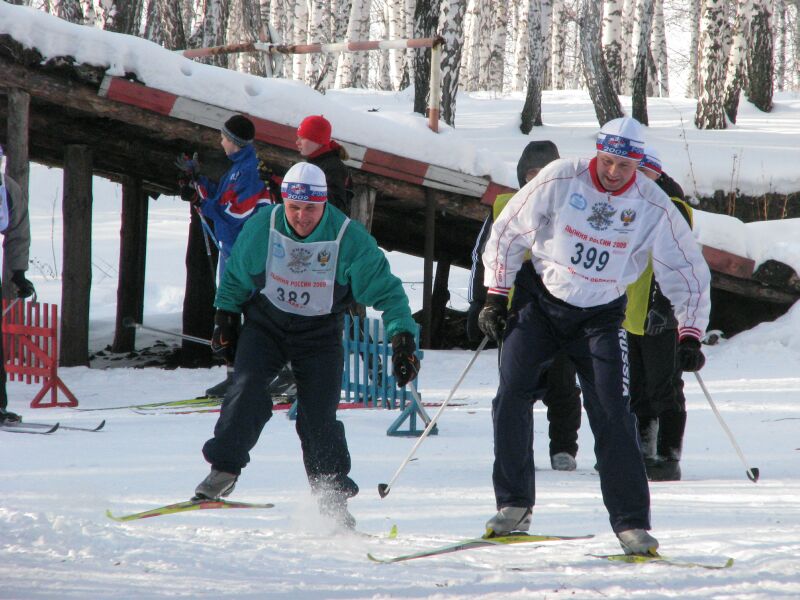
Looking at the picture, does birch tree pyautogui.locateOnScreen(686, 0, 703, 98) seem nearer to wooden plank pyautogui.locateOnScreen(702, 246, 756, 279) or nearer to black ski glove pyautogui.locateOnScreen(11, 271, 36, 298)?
wooden plank pyautogui.locateOnScreen(702, 246, 756, 279)

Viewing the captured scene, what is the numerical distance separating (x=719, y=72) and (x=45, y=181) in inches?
679

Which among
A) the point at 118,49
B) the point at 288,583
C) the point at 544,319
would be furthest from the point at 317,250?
the point at 118,49

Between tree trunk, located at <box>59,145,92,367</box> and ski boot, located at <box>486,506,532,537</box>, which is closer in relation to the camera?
ski boot, located at <box>486,506,532,537</box>

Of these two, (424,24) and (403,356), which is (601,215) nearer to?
(403,356)

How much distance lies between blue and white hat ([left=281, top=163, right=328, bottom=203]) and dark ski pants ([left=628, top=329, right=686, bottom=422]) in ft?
6.41

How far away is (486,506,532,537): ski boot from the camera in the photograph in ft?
13.0

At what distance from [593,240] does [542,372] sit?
0.58 m

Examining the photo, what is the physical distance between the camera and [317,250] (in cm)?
433

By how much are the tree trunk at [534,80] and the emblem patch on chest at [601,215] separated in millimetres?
14135

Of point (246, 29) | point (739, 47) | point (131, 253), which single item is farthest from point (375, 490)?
point (246, 29)

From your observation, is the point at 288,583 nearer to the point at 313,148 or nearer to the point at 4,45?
the point at 313,148

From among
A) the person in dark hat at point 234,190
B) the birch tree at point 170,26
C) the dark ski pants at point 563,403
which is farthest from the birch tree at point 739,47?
the dark ski pants at point 563,403

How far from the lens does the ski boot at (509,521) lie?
395cm

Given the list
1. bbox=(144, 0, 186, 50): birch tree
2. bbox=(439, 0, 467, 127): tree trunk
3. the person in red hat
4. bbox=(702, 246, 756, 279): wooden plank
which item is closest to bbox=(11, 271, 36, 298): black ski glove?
the person in red hat
